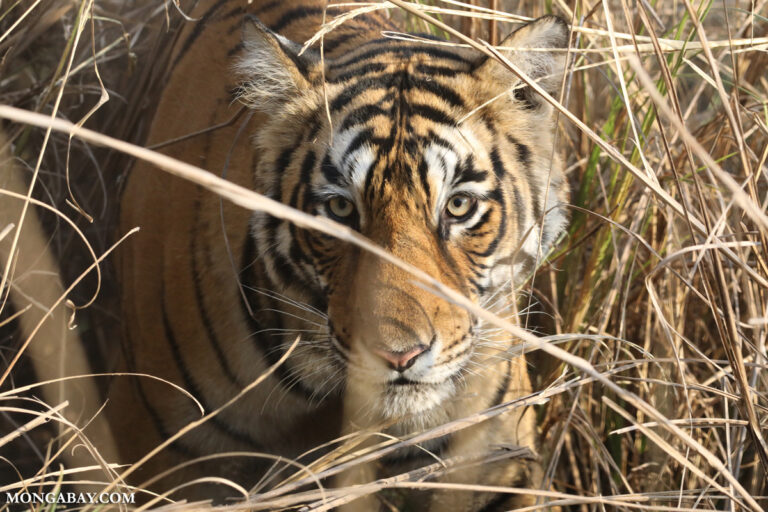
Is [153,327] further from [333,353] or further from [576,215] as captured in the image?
[576,215]

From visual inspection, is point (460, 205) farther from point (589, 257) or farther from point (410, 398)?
point (589, 257)

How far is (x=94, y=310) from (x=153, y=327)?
0.97 meters

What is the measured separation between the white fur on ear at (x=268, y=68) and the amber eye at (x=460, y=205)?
1.36ft

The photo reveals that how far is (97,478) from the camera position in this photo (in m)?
2.13

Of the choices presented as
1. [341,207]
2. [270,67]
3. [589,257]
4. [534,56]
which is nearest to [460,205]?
[341,207]

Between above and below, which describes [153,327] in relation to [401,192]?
below

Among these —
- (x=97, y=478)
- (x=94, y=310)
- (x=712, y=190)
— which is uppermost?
(x=712, y=190)

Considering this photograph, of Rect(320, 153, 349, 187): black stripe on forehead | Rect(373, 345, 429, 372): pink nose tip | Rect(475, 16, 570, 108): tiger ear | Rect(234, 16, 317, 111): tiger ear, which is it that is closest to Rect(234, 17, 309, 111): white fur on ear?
Rect(234, 16, 317, 111): tiger ear

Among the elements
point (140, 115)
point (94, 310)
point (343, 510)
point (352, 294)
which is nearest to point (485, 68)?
point (352, 294)

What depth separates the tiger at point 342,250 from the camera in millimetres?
1584

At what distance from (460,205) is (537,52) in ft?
1.18

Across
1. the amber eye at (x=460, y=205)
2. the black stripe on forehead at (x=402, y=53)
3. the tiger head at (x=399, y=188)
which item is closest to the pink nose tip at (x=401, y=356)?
the tiger head at (x=399, y=188)

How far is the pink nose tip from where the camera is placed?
1.45m

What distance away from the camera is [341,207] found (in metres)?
1.68
